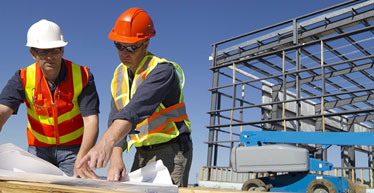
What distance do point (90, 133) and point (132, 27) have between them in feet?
2.65

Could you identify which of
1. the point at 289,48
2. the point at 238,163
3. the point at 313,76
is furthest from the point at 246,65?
the point at 238,163

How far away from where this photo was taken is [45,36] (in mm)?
2797

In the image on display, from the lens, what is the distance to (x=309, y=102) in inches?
645

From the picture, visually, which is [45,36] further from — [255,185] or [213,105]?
[213,105]

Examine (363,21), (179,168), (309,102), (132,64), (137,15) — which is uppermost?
(363,21)

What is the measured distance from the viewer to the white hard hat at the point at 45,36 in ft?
8.94

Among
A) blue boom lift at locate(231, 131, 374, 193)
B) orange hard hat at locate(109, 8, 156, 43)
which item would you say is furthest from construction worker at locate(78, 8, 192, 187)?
blue boom lift at locate(231, 131, 374, 193)

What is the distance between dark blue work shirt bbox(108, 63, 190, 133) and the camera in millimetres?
1781

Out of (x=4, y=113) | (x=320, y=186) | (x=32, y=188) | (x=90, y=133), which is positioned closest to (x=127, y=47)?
(x=90, y=133)

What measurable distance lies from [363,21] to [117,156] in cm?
1089

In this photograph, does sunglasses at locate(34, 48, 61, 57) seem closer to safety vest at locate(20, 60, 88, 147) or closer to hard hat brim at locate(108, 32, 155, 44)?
safety vest at locate(20, 60, 88, 147)

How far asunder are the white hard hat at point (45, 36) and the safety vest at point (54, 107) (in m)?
0.23

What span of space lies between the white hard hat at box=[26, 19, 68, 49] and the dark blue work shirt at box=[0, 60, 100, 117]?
233 mm

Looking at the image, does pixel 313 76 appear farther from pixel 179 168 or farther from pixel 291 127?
pixel 179 168
